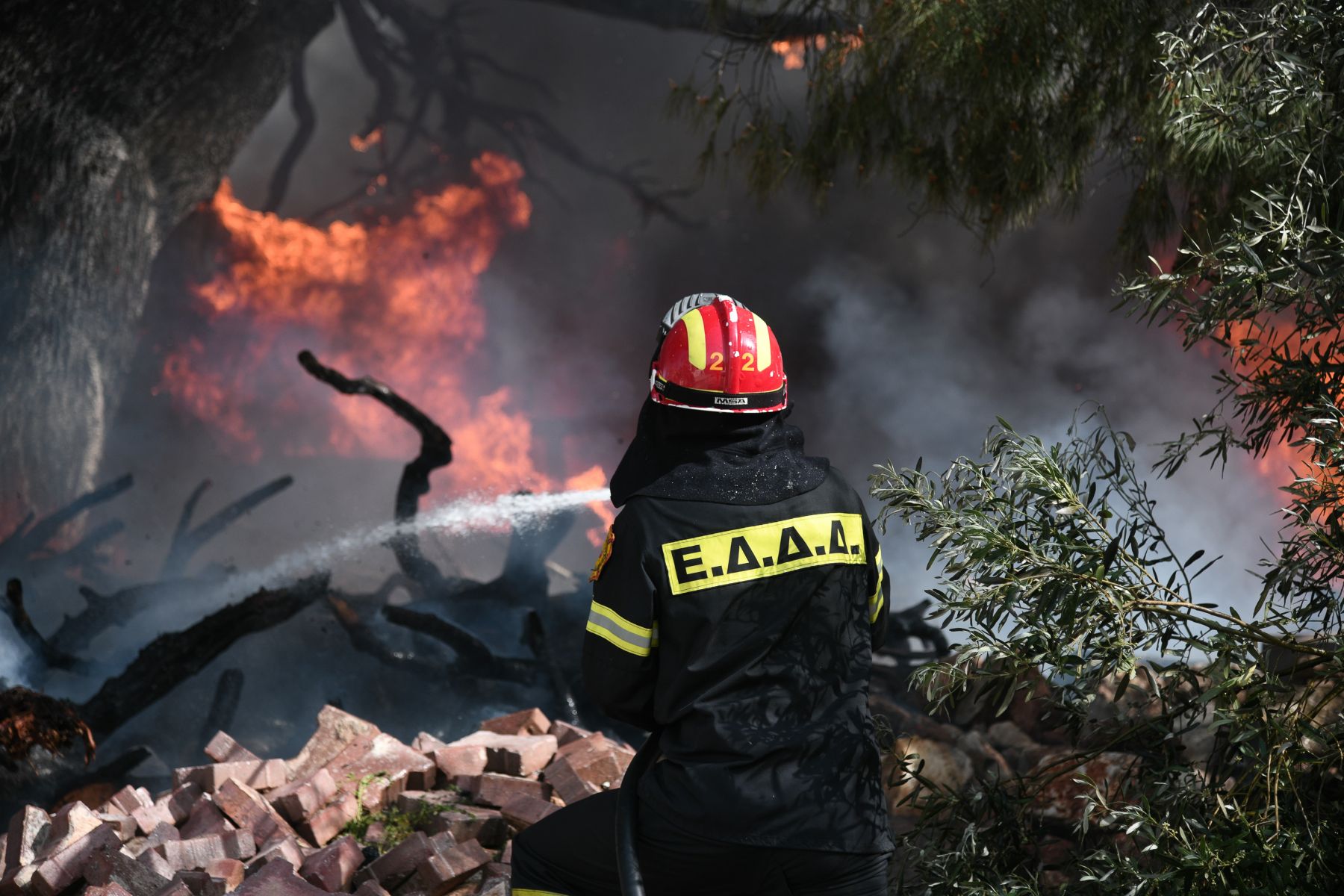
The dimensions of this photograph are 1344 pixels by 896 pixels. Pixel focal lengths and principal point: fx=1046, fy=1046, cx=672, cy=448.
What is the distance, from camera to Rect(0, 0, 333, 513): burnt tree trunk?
5.00m

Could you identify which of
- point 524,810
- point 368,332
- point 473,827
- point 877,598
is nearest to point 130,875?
point 473,827

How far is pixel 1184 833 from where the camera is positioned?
1.81 metres

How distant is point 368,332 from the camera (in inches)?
242

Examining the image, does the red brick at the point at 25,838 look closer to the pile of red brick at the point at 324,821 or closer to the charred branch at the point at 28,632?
the pile of red brick at the point at 324,821

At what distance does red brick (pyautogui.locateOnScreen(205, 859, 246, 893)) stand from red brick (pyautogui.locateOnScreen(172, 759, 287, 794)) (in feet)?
2.29

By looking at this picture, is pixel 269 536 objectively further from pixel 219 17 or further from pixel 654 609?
pixel 654 609

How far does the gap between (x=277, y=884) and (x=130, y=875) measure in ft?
2.13

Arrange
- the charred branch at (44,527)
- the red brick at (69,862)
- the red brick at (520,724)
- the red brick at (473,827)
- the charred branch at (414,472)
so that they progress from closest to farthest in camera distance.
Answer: the red brick at (69,862) → the red brick at (473,827) → the red brick at (520,724) → the charred branch at (44,527) → the charred branch at (414,472)

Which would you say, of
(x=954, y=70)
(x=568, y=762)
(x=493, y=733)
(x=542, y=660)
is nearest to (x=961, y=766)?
(x=568, y=762)

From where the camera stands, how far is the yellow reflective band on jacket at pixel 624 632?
1777 mm

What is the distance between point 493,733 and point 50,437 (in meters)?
3.08

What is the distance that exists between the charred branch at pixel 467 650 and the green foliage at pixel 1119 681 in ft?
10.3

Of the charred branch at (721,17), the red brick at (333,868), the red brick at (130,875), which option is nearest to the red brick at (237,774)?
the red brick at (130,875)

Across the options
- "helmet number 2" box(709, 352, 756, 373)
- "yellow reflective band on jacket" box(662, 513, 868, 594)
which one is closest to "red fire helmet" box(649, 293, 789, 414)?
"helmet number 2" box(709, 352, 756, 373)
